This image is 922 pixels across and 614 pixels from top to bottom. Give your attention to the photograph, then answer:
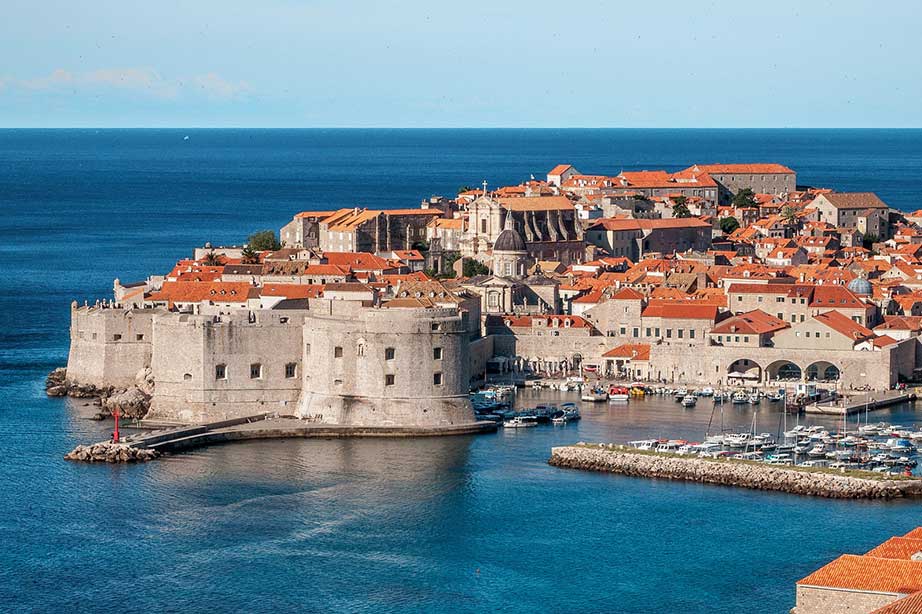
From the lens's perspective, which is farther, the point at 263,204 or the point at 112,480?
the point at 263,204

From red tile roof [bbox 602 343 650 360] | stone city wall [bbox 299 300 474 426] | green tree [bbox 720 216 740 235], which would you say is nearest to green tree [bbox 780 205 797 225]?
green tree [bbox 720 216 740 235]

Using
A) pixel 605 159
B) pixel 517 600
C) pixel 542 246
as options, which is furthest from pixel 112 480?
pixel 605 159

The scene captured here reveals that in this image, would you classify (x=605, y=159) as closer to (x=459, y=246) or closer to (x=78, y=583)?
(x=459, y=246)

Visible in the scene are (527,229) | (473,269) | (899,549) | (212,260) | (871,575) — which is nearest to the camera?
(871,575)

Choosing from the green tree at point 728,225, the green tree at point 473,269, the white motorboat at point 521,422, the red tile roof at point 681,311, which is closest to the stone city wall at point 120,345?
the white motorboat at point 521,422

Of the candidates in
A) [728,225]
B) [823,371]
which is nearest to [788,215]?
[728,225]

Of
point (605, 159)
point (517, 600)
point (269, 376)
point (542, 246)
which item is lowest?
point (517, 600)

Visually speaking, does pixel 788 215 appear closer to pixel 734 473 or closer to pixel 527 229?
pixel 527 229
